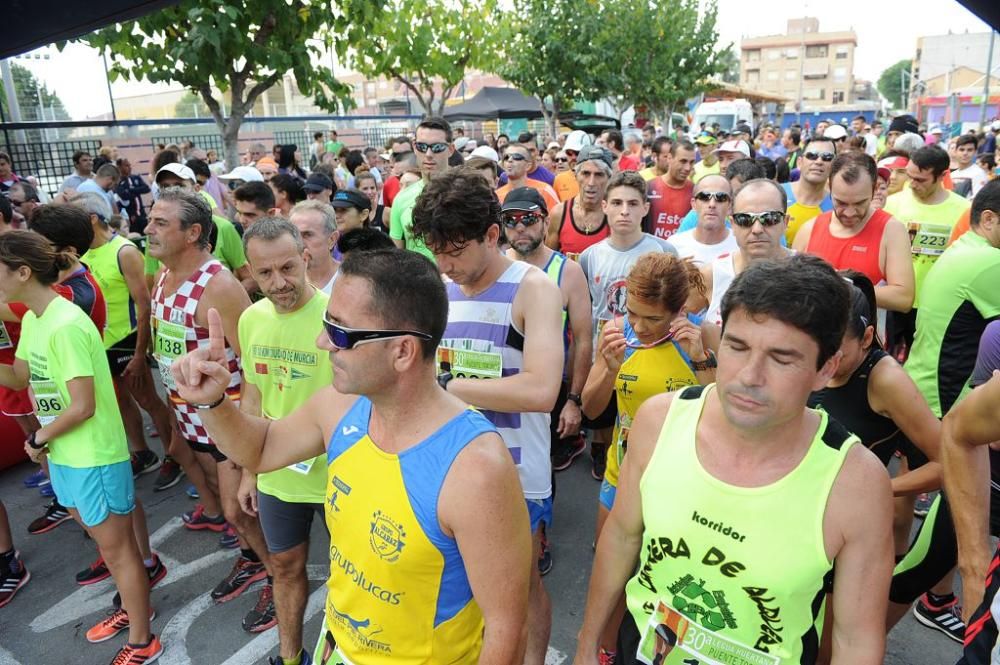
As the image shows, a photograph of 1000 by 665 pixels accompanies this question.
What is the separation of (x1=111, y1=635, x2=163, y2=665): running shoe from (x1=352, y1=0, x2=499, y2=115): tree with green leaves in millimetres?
14935

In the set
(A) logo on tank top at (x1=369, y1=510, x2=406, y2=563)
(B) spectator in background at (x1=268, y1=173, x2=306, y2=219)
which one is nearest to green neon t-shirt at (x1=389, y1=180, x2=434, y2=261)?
(B) spectator in background at (x1=268, y1=173, x2=306, y2=219)

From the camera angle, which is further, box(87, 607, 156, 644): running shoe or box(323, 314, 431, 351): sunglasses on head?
box(87, 607, 156, 644): running shoe

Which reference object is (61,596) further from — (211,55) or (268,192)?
(211,55)

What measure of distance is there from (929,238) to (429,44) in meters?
15.2

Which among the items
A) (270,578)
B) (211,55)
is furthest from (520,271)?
(211,55)

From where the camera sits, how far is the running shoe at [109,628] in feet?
11.4

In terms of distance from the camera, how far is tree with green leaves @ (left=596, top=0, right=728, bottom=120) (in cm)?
2377

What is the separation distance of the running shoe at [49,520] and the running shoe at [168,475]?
594mm

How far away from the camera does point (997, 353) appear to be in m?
2.71

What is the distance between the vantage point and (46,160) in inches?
532

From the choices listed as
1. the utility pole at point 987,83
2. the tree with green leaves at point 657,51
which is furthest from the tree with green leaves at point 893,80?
the tree with green leaves at point 657,51

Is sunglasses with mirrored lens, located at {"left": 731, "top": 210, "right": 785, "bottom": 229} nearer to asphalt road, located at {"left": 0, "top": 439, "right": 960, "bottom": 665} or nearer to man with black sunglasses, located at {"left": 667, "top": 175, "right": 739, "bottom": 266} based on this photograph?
man with black sunglasses, located at {"left": 667, "top": 175, "right": 739, "bottom": 266}

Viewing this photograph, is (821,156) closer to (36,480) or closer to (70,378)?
(70,378)

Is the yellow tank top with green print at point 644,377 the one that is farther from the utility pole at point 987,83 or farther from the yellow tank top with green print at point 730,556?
the utility pole at point 987,83
